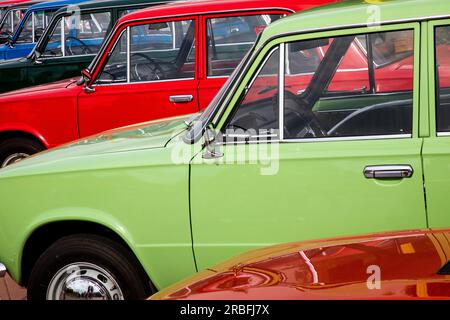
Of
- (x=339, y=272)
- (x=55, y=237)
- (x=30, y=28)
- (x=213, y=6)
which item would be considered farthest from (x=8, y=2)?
(x=339, y=272)

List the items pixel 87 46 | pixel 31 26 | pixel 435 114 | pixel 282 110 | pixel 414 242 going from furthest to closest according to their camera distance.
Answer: pixel 31 26 < pixel 87 46 < pixel 282 110 < pixel 435 114 < pixel 414 242

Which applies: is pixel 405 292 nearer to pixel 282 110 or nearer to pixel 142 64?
pixel 282 110

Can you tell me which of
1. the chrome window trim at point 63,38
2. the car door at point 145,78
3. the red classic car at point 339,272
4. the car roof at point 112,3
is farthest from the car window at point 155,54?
the red classic car at point 339,272

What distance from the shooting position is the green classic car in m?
3.74

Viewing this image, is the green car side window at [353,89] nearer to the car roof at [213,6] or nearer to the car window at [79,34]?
the car roof at [213,6]

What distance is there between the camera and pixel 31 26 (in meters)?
12.4

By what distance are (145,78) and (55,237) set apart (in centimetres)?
292

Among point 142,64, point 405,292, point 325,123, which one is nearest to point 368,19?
point 325,123

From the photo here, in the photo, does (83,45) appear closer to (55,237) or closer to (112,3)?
(112,3)

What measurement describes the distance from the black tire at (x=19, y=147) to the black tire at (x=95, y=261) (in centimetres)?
334

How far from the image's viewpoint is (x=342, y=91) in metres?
4.04

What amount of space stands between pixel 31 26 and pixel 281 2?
659cm

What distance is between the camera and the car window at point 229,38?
6801 mm

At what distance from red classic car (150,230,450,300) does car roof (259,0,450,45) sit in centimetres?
118
